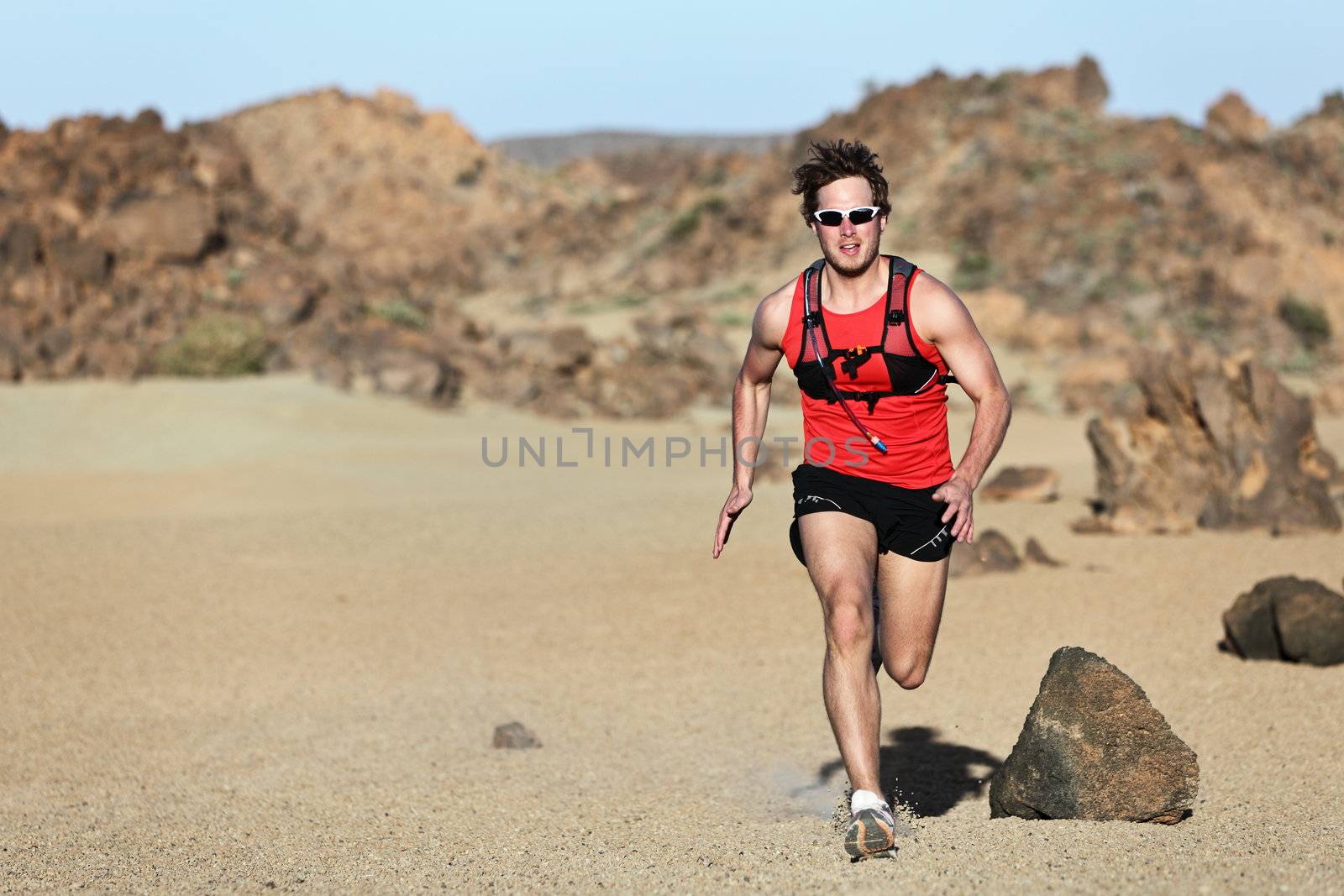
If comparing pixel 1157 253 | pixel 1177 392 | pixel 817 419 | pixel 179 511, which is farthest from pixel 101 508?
pixel 1157 253

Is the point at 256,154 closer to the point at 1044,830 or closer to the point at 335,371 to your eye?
the point at 335,371

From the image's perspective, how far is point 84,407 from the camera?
17578 millimetres

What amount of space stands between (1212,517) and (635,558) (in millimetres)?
4044

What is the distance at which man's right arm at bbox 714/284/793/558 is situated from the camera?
4.14 m

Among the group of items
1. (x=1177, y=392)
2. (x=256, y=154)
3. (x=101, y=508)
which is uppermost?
(x=256, y=154)

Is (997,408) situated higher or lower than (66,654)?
higher

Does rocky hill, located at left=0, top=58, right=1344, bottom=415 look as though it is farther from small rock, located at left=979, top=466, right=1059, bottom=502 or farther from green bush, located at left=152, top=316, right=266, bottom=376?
small rock, located at left=979, top=466, right=1059, bottom=502

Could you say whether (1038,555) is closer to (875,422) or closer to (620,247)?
(875,422)

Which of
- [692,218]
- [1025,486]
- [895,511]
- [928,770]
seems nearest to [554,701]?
[928,770]

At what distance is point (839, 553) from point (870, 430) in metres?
0.37

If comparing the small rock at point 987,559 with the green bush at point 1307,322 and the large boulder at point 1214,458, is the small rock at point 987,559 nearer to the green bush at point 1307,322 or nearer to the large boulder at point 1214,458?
the large boulder at point 1214,458

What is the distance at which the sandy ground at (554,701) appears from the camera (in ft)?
12.7

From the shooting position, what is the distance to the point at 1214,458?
1069cm

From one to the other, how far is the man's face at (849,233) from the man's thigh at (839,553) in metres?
0.67
